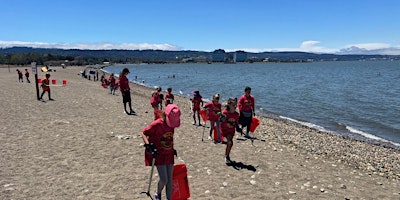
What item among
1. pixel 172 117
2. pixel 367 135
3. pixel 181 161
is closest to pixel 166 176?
pixel 172 117

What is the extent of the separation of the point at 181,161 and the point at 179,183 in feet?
10.5

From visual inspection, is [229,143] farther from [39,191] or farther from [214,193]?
[39,191]

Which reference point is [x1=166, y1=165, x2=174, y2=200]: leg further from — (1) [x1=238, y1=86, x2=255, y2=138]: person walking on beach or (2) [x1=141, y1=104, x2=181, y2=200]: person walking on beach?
(1) [x1=238, y1=86, x2=255, y2=138]: person walking on beach

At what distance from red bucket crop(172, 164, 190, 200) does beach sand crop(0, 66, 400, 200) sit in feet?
2.41

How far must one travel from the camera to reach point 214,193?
7.85 m

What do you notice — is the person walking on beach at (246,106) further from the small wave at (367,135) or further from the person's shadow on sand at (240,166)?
the small wave at (367,135)

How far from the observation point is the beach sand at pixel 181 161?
25.8 ft

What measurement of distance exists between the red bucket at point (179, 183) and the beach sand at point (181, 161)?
735 millimetres

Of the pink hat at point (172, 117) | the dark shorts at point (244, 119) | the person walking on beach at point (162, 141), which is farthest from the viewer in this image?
the dark shorts at point (244, 119)

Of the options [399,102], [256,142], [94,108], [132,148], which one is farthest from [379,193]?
[399,102]

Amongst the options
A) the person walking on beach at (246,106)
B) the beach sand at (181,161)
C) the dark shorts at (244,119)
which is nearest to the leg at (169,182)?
the beach sand at (181,161)

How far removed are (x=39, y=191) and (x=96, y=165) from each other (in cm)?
207

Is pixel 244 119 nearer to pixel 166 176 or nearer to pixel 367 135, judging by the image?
pixel 166 176

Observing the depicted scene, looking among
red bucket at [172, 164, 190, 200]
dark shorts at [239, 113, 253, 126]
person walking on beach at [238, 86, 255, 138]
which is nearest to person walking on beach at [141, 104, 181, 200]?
red bucket at [172, 164, 190, 200]
